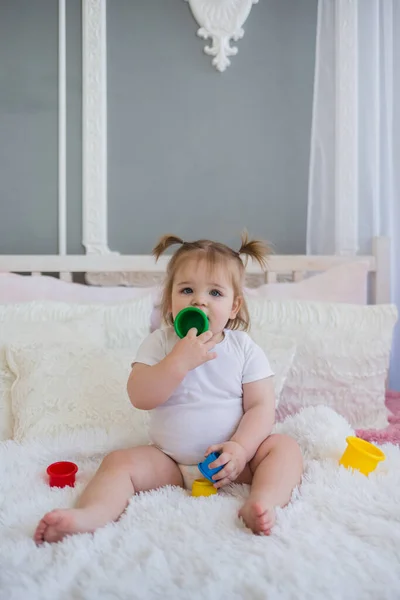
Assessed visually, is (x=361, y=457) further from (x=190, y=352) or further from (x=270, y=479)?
(x=190, y=352)

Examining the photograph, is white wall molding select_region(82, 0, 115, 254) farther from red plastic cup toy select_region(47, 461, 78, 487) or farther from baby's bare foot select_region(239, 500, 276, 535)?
baby's bare foot select_region(239, 500, 276, 535)

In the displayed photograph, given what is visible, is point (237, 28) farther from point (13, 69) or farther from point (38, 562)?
point (38, 562)

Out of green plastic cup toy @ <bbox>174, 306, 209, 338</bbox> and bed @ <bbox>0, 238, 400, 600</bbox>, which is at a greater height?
green plastic cup toy @ <bbox>174, 306, 209, 338</bbox>

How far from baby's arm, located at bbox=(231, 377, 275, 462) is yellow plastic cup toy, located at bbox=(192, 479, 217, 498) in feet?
0.30

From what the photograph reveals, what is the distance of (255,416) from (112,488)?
321 mm

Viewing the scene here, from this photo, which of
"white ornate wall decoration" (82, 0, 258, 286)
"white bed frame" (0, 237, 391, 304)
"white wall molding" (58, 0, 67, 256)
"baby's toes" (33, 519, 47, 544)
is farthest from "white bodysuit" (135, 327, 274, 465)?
"white wall molding" (58, 0, 67, 256)

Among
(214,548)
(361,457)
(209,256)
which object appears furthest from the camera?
(209,256)

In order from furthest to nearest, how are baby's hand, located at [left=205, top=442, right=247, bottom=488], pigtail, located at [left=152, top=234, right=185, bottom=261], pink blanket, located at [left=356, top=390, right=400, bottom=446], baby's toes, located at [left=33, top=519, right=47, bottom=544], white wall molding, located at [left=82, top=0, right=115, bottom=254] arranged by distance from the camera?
white wall molding, located at [left=82, top=0, right=115, bottom=254], pink blanket, located at [left=356, top=390, right=400, bottom=446], pigtail, located at [left=152, top=234, right=185, bottom=261], baby's hand, located at [left=205, top=442, right=247, bottom=488], baby's toes, located at [left=33, top=519, right=47, bottom=544]

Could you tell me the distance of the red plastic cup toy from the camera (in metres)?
1.04

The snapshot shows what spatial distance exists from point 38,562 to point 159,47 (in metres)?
1.87

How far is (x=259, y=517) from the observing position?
839 millimetres

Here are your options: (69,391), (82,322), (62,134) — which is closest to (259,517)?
(69,391)

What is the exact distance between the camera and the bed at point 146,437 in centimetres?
71

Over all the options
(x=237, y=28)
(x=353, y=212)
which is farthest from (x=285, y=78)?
(x=353, y=212)
